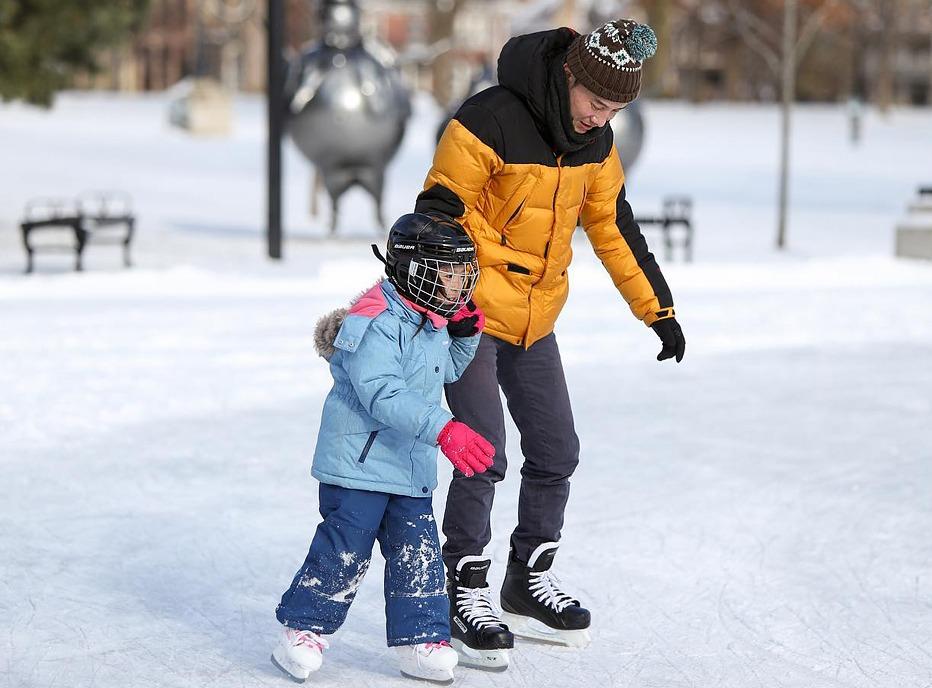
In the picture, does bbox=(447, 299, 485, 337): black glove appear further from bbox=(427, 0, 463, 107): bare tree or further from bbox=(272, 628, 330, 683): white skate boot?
bbox=(427, 0, 463, 107): bare tree

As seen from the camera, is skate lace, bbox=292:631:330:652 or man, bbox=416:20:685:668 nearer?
skate lace, bbox=292:631:330:652

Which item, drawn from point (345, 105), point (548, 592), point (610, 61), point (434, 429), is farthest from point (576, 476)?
point (345, 105)

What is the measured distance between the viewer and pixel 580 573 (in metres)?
4.79

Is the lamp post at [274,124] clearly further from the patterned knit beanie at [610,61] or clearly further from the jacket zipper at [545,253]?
the patterned knit beanie at [610,61]

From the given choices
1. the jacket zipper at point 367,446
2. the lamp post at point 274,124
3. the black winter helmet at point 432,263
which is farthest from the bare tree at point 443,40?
the jacket zipper at point 367,446

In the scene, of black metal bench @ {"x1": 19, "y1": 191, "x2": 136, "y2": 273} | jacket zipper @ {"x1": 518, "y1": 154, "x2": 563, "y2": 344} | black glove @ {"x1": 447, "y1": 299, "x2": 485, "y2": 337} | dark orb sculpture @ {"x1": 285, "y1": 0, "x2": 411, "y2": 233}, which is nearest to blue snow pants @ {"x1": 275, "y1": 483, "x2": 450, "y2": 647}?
black glove @ {"x1": 447, "y1": 299, "x2": 485, "y2": 337}

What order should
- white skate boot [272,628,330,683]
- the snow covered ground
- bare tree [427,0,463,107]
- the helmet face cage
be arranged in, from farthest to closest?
bare tree [427,0,463,107] < the snow covered ground < white skate boot [272,628,330,683] < the helmet face cage

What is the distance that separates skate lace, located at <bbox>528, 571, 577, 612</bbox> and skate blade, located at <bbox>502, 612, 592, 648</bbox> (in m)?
0.06

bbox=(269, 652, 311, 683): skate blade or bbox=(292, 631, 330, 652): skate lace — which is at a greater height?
bbox=(292, 631, 330, 652): skate lace

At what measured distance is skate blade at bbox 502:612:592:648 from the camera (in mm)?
4082

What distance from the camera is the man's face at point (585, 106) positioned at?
3.74 m

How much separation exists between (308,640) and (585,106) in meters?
1.41

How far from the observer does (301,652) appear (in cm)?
364

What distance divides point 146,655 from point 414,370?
107 centimetres
